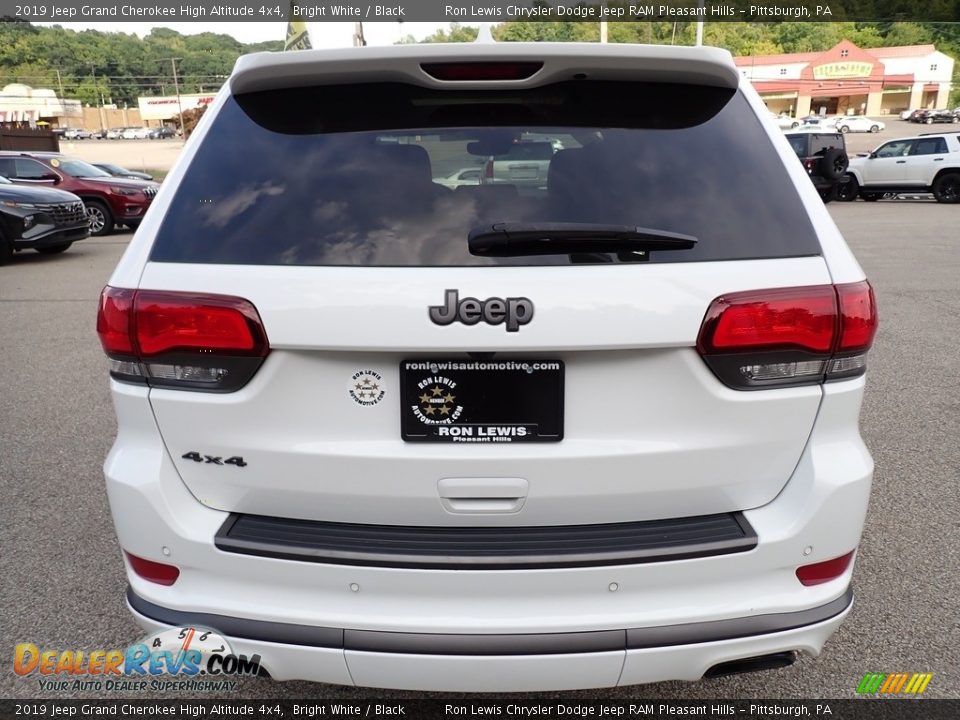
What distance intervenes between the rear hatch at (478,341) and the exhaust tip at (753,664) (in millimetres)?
391

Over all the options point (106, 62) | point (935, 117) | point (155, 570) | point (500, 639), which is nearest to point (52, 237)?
point (155, 570)

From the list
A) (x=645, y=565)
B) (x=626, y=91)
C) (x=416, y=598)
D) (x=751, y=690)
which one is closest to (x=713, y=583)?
(x=645, y=565)

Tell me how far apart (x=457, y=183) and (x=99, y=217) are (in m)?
16.3

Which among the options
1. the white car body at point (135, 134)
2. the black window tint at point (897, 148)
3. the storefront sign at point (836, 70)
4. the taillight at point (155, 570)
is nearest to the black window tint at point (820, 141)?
the black window tint at point (897, 148)

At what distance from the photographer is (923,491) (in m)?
3.78

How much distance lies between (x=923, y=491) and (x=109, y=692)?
3.79m

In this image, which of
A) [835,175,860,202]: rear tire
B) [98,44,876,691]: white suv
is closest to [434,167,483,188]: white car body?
[98,44,876,691]: white suv

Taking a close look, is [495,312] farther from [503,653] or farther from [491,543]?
[503,653]

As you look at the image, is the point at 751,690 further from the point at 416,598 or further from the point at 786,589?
the point at 416,598

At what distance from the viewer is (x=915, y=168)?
67.9 ft

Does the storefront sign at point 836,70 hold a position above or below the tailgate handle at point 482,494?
above

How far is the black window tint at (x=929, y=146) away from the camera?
796 inches

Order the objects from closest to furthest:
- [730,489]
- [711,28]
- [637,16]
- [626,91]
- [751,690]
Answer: [730,489] < [626,91] < [751,690] < [637,16] < [711,28]

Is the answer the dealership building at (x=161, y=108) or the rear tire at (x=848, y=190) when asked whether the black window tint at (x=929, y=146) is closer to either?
the rear tire at (x=848, y=190)
